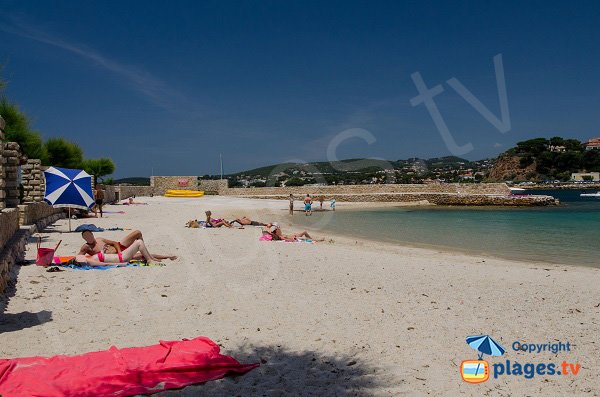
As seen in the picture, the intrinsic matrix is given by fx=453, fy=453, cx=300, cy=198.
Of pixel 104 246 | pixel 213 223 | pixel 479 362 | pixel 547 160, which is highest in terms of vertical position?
pixel 547 160

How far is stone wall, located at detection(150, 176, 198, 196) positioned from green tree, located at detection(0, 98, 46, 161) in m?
29.4

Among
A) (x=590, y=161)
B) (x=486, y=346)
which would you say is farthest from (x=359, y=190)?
(x=590, y=161)

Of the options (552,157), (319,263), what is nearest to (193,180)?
(319,263)

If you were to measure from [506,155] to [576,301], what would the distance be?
466ft

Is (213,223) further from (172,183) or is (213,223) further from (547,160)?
(547,160)

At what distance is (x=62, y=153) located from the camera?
95.0 feet

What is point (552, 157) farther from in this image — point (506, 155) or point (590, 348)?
point (590, 348)

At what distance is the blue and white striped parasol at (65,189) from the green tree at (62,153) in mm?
17977

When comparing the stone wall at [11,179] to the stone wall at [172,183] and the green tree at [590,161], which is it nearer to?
the stone wall at [172,183]

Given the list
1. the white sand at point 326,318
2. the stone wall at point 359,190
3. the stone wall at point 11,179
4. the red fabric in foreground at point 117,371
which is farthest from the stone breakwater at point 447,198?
the red fabric in foreground at point 117,371

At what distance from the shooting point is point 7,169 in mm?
11570

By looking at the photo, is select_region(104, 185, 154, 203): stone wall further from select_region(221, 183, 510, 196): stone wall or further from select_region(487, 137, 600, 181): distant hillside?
select_region(487, 137, 600, 181): distant hillside

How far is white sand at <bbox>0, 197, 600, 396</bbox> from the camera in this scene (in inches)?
147

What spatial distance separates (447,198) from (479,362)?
46.8 meters
